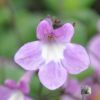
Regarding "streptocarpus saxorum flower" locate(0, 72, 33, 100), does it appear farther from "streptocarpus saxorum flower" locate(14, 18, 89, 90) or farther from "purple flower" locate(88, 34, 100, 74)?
"purple flower" locate(88, 34, 100, 74)

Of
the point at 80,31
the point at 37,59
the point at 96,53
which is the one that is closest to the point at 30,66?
the point at 37,59

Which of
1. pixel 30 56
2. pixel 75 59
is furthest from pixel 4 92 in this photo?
pixel 75 59

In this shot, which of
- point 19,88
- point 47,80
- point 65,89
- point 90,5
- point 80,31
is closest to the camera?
point 47,80

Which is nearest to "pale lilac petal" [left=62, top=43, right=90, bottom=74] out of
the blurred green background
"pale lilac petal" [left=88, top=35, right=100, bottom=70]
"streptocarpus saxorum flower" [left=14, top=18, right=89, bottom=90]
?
"streptocarpus saxorum flower" [left=14, top=18, right=89, bottom=90]

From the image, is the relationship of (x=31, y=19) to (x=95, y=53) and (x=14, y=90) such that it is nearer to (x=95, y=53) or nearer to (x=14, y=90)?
(x=95, y=53)

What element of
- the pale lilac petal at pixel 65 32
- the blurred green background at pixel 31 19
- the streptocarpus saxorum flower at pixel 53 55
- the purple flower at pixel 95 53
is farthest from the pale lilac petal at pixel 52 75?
the blurred green background at pixel 31 19

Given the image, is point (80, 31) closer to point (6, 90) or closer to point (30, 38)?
point (30, 38)

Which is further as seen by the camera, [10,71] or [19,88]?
[10,71]
